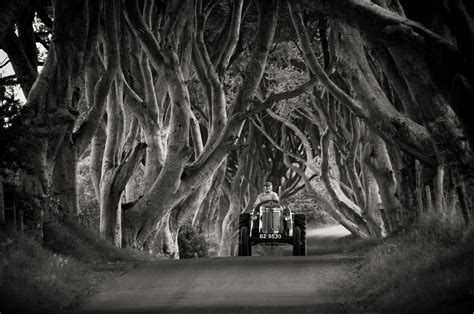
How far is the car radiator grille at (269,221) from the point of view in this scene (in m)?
20.7

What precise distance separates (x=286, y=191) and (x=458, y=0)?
103ft

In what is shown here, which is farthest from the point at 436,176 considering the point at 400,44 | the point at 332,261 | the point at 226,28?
the point at 226,28

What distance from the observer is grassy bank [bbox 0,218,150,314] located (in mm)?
10289

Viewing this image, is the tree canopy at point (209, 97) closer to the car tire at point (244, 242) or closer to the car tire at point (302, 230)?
the car tire at point (244, 242)

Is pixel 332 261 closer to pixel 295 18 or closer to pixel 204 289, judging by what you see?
pixel 204 289

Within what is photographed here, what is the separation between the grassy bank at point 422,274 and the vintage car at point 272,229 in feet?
18.9

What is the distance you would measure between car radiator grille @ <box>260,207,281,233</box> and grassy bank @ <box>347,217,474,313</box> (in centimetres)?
615

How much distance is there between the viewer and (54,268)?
1267 centimetres

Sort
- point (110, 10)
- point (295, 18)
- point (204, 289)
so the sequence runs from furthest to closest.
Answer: point (295, 18), point (110, 10), point (204, 289)

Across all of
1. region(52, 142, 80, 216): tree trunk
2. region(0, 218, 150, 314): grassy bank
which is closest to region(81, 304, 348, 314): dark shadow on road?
region(0, 218, 150, 314): grassy bank

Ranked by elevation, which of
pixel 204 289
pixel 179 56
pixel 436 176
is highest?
pixel 179 56

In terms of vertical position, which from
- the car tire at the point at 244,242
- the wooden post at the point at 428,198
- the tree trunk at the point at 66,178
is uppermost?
the tree trunk at the point at 66,178

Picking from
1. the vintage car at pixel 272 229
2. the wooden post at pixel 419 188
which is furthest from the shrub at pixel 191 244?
the wooden post at pixel 419 188

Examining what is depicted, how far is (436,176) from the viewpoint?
15047mm
